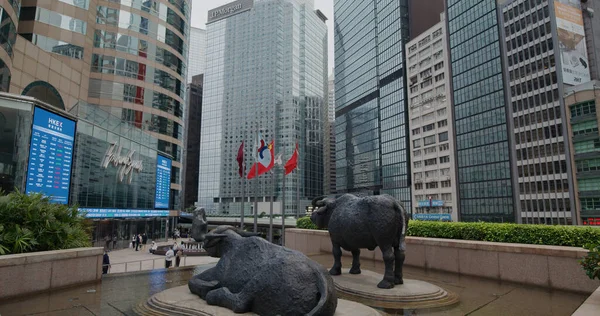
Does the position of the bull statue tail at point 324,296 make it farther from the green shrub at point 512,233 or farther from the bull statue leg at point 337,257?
the green shrub at point 512,233

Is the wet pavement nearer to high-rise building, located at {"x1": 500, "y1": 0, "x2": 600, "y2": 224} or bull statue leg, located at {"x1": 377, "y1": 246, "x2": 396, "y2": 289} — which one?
bull statue leg, located at {"x1": 377, "y1": 246, "x2": 396, "y2": 289}

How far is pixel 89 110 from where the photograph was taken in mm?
28578

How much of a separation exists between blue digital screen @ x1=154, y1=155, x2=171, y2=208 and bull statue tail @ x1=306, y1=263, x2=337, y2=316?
37.7 meters

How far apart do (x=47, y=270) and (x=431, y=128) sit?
281 ft

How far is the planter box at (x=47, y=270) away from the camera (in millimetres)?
7930

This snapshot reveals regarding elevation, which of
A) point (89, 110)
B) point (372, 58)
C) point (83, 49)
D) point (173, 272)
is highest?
point (372, 58)

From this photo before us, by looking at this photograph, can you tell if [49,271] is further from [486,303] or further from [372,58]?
[372,58]

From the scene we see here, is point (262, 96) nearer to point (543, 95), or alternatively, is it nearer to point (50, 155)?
point (543, 95)

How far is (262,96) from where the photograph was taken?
Answer: 127 meters

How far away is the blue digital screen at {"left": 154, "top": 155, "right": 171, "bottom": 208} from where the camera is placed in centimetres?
4022

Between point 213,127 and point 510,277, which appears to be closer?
point 510,277

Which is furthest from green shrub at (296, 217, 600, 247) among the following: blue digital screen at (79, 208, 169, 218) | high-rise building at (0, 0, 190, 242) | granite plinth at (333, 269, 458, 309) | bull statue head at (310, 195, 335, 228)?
blue digital screen at (79, 208, 169, 218)

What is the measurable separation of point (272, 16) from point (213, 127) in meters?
46.2

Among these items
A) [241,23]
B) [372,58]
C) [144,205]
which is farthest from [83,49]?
[241,23]
